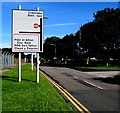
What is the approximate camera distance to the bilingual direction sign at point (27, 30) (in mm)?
14555

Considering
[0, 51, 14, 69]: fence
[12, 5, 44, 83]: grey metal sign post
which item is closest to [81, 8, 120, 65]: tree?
[0, 51, 14, 69]: fence

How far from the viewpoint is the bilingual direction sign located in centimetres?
1455

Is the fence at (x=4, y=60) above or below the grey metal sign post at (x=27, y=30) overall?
below

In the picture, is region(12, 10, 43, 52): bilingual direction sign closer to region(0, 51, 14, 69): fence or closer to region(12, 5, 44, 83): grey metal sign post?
region(12, 5, 44, 83): grey metal sign post

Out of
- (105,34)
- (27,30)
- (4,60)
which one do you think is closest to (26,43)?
(27,30)

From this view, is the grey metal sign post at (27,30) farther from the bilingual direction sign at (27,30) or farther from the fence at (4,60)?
the fence at (4,60)

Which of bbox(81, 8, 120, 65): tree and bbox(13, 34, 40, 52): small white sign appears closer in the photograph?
bbox(13, 34, 40, 52): small white sign

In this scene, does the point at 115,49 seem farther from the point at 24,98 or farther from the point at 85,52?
the point at 24,98

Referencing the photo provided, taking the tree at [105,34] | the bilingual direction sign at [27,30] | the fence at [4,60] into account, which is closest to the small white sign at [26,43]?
the bilingual direction sign at [27,30]

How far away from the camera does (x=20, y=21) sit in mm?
14609

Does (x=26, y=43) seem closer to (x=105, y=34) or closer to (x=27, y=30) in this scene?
(x=27, y=30)

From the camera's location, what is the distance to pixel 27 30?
14656 mm

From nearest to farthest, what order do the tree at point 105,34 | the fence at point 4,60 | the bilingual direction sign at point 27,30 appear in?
1. the bilingual direction sign at point 27,30
2. the fence at point 4,60
3. the tree at point 105,34

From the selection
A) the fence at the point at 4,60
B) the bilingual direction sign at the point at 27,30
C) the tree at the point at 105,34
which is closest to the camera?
the bilingual direction sign at the point at 27,30
